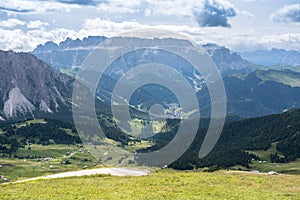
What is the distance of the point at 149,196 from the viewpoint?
173 ft

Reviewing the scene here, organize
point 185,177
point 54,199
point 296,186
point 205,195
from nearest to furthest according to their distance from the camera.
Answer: point 54,199 → point 205,195 → point 296,186 → point 185,177

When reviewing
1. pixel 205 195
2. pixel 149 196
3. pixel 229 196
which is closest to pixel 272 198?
pixel 229 196

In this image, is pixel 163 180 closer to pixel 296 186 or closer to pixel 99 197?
pixel 99 197

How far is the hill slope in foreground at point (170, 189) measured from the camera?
53.4 metres

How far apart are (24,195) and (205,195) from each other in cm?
2685

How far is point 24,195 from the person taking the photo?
53750 millimetres

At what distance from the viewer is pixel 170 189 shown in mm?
58375

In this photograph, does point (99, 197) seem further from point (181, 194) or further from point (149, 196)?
point (181, 194)

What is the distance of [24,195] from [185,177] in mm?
30588

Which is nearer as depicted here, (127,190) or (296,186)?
(127,190)

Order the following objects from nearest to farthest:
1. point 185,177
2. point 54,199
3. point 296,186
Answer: point 54,199
point 296,186
point 185,177

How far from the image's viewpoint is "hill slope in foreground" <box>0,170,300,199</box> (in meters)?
53.4

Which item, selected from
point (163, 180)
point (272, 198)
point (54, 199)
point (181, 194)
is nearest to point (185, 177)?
point (163, 180)

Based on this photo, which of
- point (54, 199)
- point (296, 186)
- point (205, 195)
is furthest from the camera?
point (296, 186)
